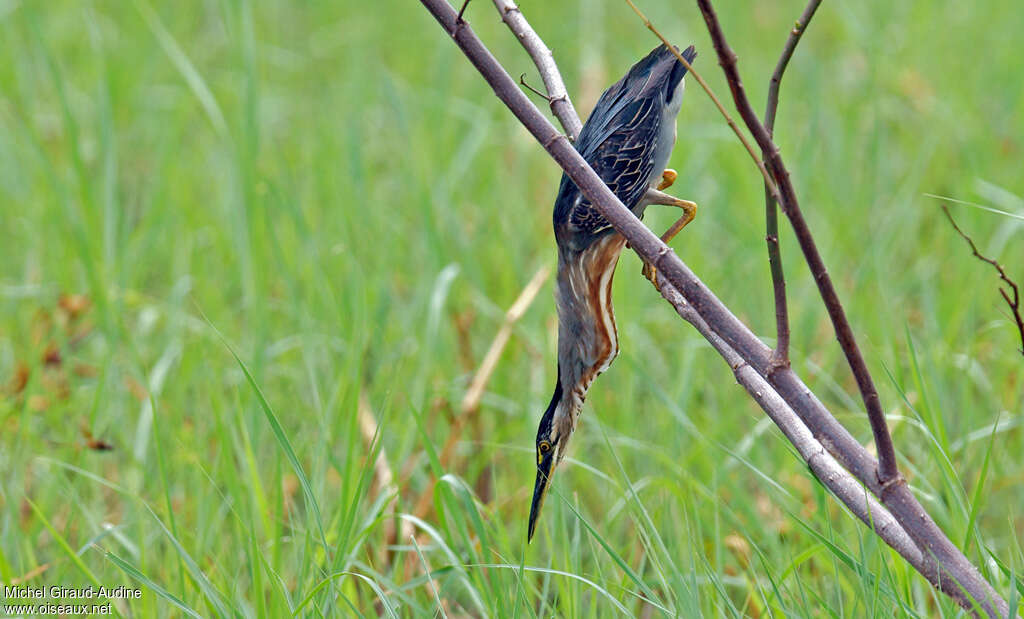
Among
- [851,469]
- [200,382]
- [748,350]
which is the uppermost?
[748,350]

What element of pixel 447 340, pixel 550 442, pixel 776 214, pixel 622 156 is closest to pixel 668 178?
pixel 622 156

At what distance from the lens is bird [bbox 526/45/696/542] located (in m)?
2.19

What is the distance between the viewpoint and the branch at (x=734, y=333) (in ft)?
5.63

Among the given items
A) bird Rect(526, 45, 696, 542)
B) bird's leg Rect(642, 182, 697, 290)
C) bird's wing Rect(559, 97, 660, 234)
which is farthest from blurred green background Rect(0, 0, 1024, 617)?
bird's wing Rect(559, 97, 660, 234)

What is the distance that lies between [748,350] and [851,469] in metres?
0.30

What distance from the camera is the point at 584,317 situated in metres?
2.17

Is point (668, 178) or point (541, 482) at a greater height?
point (668, 178)

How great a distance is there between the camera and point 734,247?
13.2 ft

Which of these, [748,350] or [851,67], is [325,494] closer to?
[748,350]

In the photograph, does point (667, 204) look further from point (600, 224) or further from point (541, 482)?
point (541, 482)

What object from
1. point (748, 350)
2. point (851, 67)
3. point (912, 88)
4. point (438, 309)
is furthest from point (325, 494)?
point (851, 67)

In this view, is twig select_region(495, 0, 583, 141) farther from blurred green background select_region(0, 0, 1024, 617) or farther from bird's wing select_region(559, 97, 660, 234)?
blurred green background select_region(0, 0, 1024, 617)

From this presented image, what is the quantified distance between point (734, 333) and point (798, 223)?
257 millimetres

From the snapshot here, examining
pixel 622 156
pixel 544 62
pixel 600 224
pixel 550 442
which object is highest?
pixel 544 62
